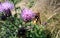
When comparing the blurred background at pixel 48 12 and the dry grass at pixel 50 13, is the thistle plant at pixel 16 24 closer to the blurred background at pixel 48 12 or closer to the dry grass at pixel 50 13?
the blurred background at pixel 48 12

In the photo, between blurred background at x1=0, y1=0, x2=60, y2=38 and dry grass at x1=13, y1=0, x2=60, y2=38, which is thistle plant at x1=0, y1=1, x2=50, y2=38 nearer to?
blurred background at x1=0, y1=0, x2=60, y2=38

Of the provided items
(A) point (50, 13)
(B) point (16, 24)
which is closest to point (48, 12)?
(A) point (50, 13)

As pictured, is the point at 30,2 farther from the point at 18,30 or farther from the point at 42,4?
the point at 18,30

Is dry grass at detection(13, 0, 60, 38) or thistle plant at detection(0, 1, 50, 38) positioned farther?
dry grass at detection(13, 0, 60, 38)

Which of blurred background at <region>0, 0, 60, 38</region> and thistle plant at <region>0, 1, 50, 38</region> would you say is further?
blurred background at <region>0, 0, 60, 38</region>

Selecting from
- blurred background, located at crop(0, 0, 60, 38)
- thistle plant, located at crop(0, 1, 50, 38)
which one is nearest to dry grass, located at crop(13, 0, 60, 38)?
blurred background, located at crop(0, 0, 60, 38)

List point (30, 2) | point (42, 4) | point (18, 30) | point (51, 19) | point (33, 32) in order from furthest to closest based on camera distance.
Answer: point (30, 2)
point (42, 4)
point (51, 19)
point (33, 32)
point (18, 30)

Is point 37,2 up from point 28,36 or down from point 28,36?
up

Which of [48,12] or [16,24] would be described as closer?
[16,24]

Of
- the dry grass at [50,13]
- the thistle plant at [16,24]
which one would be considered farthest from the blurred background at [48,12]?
the thistle plant at [16,24]

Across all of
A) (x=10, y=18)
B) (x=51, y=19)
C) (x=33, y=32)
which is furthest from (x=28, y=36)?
(x=51, y=19)

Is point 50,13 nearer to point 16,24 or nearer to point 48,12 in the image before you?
point 48,12
